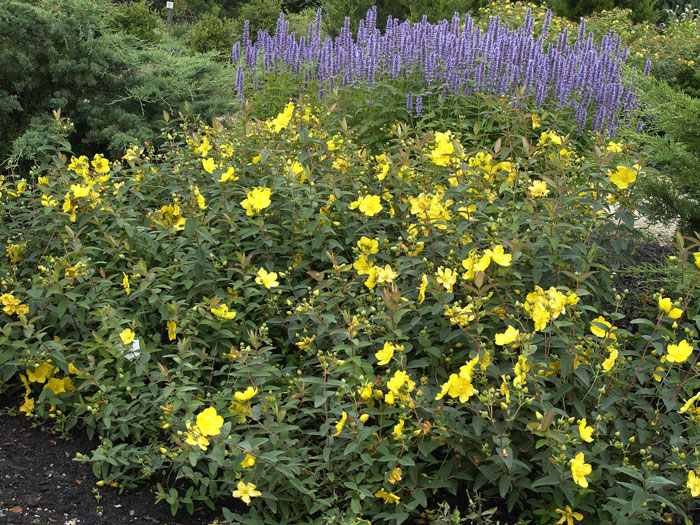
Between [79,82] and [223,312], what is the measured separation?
3.53 metres

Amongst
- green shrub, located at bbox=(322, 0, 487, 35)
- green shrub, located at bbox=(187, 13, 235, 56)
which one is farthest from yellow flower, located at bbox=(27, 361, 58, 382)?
green shrub, located at bbox=(187, 13, 235, 56)

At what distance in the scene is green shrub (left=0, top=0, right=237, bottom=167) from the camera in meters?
5.01

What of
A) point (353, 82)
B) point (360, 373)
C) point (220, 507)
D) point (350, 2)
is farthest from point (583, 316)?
point (350, 2)

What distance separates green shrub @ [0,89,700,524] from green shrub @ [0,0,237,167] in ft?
6.41

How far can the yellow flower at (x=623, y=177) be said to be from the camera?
2543 millimetres

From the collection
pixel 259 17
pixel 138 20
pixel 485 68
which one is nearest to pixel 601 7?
pixel 259 17

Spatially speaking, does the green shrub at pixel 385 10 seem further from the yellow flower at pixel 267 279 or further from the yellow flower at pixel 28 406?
the yellow flower at pixel 28 406

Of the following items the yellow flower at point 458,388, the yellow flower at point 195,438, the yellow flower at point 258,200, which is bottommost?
the yellow flower at point 195,438

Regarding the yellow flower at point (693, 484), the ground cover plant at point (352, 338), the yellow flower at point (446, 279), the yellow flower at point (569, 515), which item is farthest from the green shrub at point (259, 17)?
the yellow flower at point (693, 484)

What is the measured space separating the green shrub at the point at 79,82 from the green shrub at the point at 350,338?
6.41 ft

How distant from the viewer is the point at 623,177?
2.57 m

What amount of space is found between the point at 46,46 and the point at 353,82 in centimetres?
234

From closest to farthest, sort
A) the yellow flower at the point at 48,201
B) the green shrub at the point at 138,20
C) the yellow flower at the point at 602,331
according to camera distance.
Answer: the yellow flower at the point at 602,331 < the yellow flower at the point at 48,201 < the green shrub at the point at 138,20

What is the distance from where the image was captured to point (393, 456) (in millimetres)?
2098
